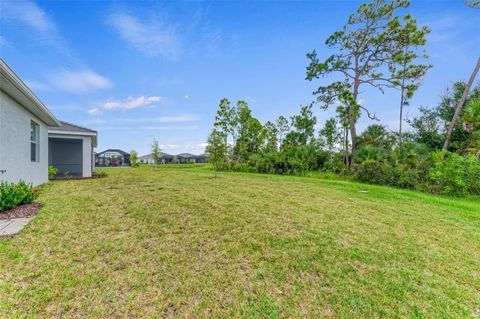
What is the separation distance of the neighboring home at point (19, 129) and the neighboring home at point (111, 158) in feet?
116

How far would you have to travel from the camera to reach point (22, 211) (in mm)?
4516

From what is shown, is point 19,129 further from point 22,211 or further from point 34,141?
point 22,211

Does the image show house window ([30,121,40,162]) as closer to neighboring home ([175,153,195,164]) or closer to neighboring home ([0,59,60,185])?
neighboring home ([0,59,60,185])

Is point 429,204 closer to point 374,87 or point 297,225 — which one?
point 297,225

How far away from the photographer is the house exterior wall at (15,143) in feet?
17.5

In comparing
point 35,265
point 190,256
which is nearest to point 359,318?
point 190,256

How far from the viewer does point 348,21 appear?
15.1m

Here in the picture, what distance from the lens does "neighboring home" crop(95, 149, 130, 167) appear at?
39906 mm

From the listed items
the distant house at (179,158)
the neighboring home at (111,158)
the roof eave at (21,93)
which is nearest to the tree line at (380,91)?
the roof eave at (21,93)

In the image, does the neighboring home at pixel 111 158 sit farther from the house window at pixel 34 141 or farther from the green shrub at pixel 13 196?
the green shrub at pixel 13 196

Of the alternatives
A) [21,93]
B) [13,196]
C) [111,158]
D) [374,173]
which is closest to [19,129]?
[21,93]

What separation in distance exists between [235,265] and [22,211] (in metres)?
4.93

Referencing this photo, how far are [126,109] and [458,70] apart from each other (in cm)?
2518

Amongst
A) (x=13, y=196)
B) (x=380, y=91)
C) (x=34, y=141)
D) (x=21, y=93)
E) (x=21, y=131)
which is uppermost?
(x=380, y=91)
